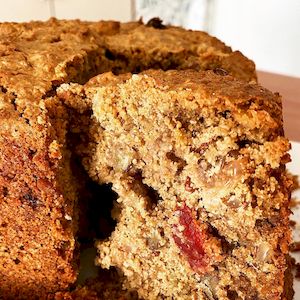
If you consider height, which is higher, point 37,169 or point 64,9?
point 37,169

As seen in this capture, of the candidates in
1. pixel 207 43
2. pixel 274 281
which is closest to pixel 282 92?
pixel 207 43

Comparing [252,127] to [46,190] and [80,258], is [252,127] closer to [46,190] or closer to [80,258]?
[46,190]

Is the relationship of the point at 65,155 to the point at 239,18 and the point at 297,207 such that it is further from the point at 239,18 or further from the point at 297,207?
the point at 239,18

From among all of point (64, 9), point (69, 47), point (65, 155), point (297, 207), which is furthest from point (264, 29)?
point (65, 155)

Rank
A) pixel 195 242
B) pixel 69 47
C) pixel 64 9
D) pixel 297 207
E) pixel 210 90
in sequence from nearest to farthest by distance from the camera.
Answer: pixel 210 90
pixel 195 242
pixel 69 47
pixel 297 207
pixel 64 9

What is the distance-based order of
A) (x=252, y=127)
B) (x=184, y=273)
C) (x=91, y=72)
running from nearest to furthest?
(x=252, y=127) < (x=184, y=273) < (x=91, y=72)

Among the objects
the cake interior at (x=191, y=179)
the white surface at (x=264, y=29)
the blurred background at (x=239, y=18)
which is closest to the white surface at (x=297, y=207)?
the cake interior at (x=191, y=179)
